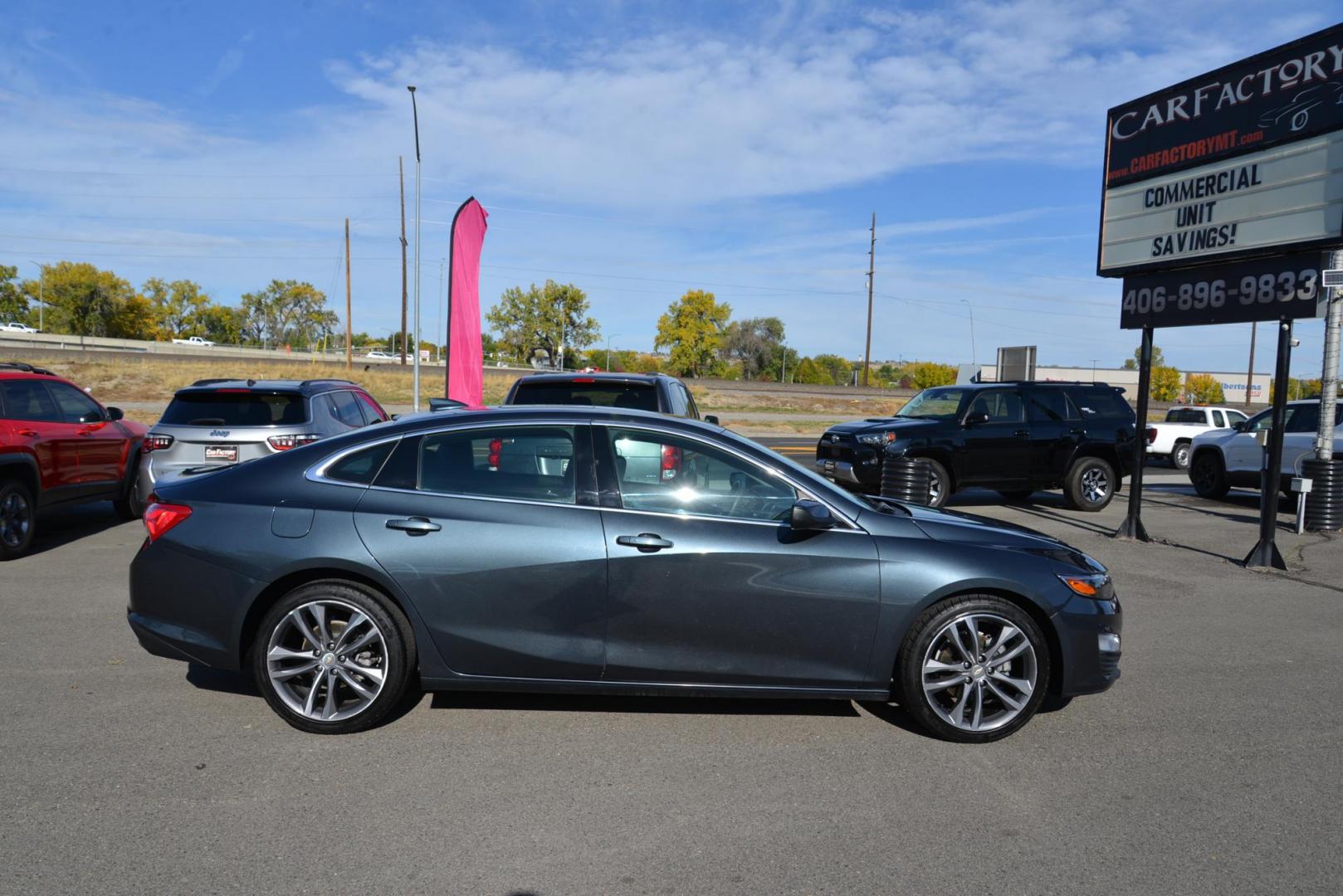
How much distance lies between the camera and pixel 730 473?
4.63 metres

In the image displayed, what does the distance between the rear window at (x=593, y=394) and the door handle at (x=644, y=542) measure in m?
3.66

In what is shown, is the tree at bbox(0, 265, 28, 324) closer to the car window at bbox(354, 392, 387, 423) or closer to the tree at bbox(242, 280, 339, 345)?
the tree at bbox(242, 280, 339, 345)

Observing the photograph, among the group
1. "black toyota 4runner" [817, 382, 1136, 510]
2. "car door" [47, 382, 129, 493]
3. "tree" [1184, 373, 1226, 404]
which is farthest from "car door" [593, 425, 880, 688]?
"tree" [1184, 373, 1226, 404]

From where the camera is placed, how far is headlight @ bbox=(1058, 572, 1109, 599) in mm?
4594

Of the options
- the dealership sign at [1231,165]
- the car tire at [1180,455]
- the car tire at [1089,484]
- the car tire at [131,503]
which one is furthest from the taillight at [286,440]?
the car tire at [1180,455]

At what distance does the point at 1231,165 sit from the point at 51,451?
40.0 ft

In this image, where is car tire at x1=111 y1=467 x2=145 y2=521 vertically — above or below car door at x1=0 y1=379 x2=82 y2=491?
below

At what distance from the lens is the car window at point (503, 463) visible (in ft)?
15.0

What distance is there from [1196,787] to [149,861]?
422 cm

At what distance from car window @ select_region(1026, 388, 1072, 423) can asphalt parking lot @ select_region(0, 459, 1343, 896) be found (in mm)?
7720

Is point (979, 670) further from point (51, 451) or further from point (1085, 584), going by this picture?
point (51, 451)

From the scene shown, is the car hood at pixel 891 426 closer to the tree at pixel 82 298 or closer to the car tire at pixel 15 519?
the car tire at pixel 15 519

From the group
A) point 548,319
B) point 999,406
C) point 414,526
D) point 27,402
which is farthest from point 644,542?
point 548,319

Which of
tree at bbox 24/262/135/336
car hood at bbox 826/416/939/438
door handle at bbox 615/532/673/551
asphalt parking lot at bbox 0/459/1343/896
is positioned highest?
tree at bbox 24/262/135/336
